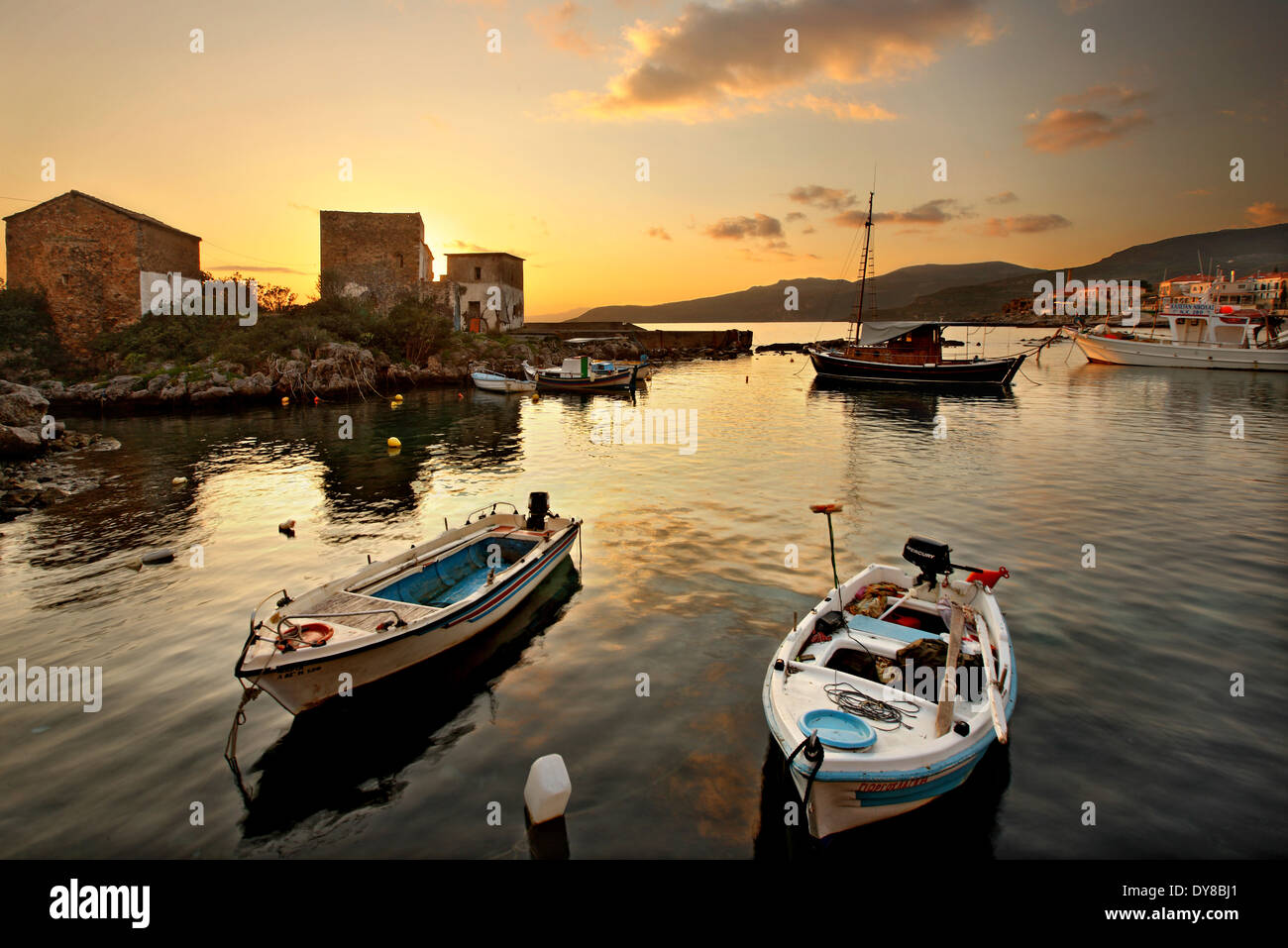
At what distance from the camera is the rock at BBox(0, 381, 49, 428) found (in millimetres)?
26047

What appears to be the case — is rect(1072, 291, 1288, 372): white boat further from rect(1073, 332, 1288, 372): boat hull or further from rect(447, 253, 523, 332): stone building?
rect(447, 253, 523, 332): stone building

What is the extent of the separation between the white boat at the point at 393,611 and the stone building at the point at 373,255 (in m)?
51.1

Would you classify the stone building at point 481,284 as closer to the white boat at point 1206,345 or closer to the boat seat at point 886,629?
the boat seat at point 886,629

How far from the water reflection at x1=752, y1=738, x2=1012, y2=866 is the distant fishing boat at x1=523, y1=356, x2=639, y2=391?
4356 cm

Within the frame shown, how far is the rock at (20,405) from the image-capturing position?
26.0 meters

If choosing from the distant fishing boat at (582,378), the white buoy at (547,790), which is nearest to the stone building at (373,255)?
the distant fishing boat at (582,378)

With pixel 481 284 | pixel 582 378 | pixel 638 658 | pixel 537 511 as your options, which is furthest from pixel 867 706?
pixel 481 284

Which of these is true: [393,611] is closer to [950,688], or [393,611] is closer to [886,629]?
[886,629]

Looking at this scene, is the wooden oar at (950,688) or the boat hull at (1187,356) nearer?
the wooden oar at (950,688)

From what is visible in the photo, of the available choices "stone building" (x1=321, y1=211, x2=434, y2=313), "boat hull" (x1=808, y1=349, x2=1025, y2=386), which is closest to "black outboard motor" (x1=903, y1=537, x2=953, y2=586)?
"boat hull" (x1=808, y1=349, x2=1025, y2=386)

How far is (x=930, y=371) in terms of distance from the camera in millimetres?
51875

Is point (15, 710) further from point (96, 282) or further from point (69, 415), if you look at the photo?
point (96, 282)

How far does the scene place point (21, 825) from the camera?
6.76 meters
